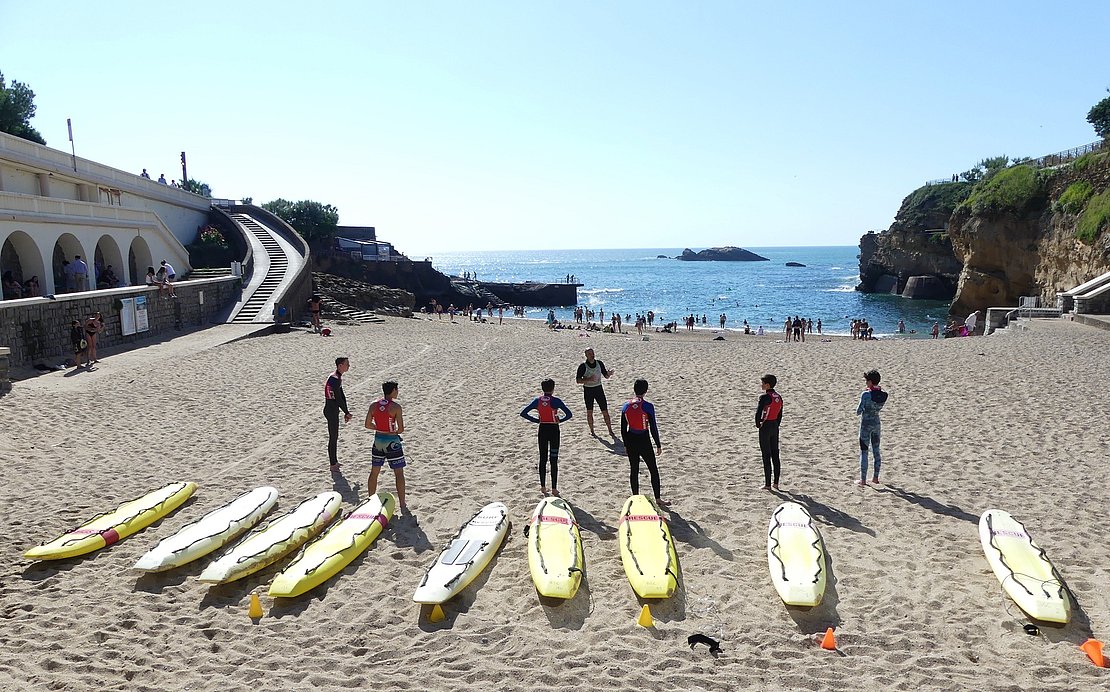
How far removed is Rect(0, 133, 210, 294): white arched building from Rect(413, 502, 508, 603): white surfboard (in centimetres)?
1915

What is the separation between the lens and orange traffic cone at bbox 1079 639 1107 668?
4871mm

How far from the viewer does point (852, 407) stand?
515 inches

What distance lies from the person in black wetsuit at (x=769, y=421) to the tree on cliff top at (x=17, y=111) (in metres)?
44.4

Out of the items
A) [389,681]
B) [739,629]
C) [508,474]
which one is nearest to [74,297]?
[508,474]

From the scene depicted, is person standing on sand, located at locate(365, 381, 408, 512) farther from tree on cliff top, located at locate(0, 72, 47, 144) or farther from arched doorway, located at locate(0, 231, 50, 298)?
tree on cliff top, located at locate(0, 72, 47, 144)

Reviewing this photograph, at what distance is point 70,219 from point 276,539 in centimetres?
2068

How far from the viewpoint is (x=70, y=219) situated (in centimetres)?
2186

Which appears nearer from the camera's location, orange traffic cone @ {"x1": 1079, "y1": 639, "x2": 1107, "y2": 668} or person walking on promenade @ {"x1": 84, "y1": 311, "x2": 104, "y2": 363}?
orange traffic cone @ {"x1": 1079, "y1": 639, "x2": 1107, "y2": 668}

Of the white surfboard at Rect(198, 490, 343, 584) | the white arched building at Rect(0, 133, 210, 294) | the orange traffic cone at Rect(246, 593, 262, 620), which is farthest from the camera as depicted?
the white arched building at Rect(0, 133, 210, 294)

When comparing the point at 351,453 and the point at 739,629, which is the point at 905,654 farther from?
Result: the point at 351,453

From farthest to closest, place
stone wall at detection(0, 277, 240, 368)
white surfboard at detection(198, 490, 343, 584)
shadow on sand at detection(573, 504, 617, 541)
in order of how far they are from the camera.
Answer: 1. stone wall at detection(0, 277, 240, 368)
2. shadow on sand at detection(573, 504, 617, 541)
3. white surfboard at detection(198, 490, 343, 584)

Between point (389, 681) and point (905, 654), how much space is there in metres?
3.87

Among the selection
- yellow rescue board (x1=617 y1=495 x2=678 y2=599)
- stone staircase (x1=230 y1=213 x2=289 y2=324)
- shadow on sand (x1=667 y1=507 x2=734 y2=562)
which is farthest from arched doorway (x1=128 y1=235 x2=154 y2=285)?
shadow on sand (x1=667 y1=507 x2=734 y2=562)

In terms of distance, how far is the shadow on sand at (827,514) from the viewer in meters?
7.45
